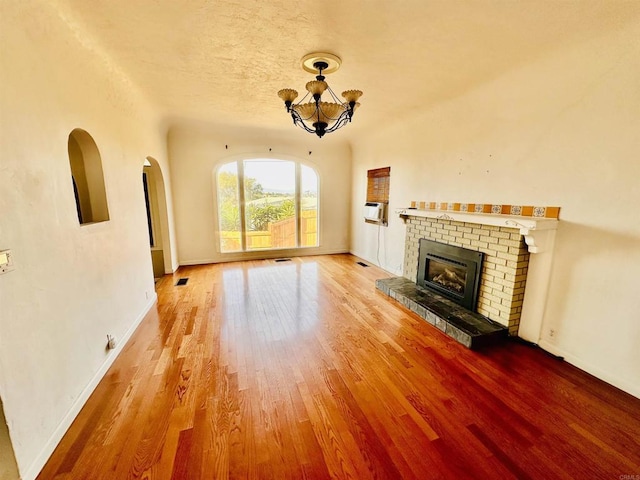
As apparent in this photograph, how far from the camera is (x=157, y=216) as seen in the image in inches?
185

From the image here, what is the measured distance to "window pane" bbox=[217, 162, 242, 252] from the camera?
17.7 feet

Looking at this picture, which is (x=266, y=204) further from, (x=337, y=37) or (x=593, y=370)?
(x=593, y=370)

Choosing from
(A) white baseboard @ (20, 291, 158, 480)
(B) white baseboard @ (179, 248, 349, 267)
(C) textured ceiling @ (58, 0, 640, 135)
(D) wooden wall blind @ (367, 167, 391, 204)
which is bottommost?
(A) white baseboard @ (20, 291, 158, 480)

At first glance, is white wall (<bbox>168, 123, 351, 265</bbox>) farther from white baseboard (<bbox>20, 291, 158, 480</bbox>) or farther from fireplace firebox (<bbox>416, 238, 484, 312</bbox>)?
fireplace firebox (<bbox>416, 238, 484, 312</bbox>)

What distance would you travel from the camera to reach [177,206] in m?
5.15

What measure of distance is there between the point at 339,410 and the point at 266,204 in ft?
15.0

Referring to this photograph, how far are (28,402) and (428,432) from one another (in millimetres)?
2188

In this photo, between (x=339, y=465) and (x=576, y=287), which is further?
(x=576, y=287)

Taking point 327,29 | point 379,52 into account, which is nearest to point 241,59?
point 327,29

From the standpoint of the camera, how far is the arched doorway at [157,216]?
4444mm

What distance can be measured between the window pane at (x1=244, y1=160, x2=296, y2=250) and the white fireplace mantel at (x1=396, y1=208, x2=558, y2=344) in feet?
13.0

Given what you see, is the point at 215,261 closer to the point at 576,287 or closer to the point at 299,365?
the point at 299,365

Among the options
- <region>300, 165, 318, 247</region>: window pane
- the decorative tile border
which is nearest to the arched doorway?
<region>300, 165, 318, 247</region>: window pane

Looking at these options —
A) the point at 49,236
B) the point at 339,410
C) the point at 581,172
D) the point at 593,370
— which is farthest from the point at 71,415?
the point at 581,172
